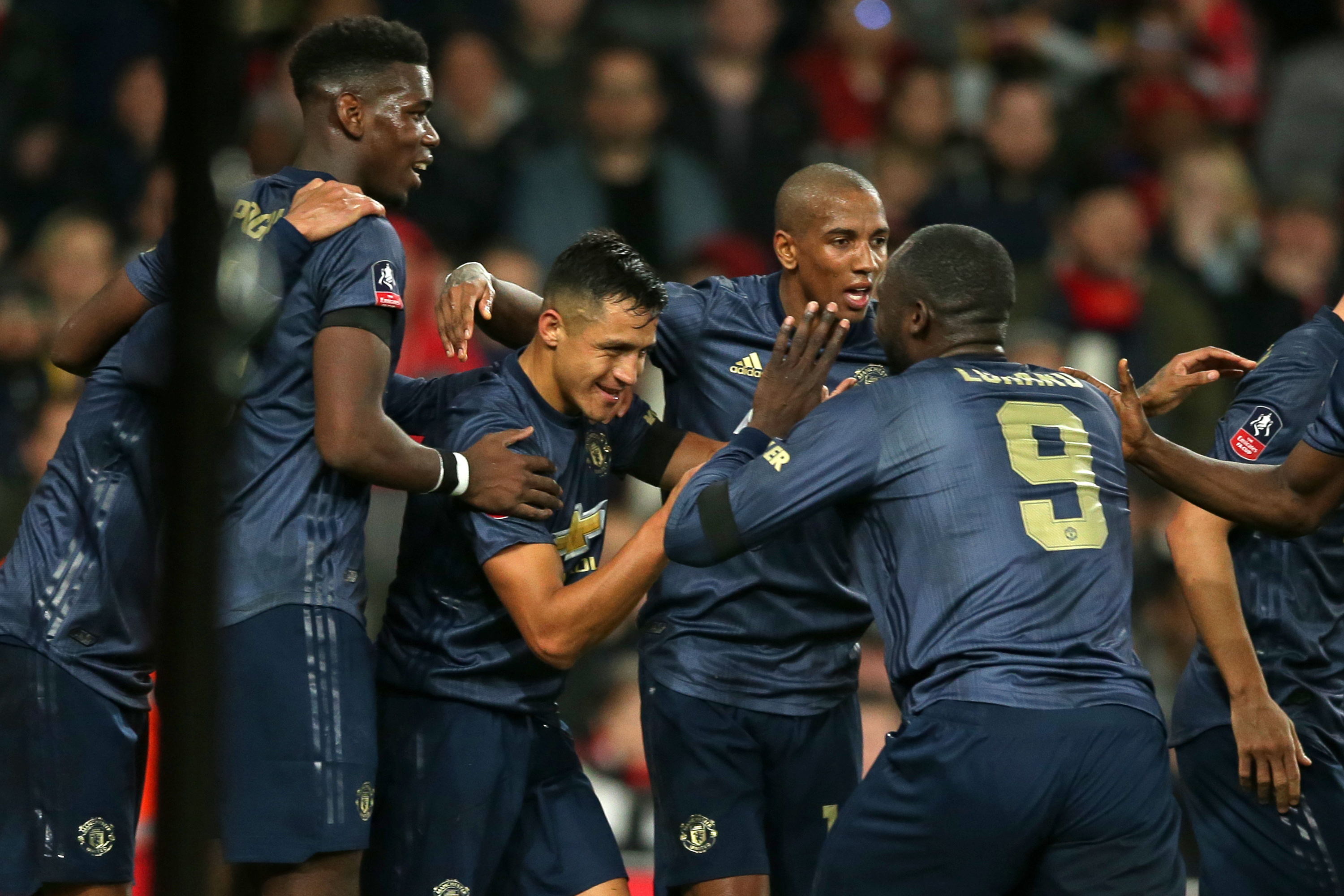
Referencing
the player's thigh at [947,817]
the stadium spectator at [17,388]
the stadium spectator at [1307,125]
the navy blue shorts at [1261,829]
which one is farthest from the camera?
the stadium spectator at [1307,125]

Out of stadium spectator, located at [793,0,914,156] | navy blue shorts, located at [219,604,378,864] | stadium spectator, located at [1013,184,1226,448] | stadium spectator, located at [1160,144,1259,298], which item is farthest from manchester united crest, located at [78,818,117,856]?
stadium spectator, located at [1160,144,1259,298]

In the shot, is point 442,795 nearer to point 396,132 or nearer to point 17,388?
point 396,132

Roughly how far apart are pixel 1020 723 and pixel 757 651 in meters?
1.18

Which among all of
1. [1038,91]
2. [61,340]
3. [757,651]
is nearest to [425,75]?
[61,340]

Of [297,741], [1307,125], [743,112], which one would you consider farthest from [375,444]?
[1307,125]

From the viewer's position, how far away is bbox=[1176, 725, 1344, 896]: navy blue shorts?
3.89 metres

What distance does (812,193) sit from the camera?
4582mm

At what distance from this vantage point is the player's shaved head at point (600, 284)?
3906mm

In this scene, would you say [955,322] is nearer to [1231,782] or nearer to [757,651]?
[757,651]

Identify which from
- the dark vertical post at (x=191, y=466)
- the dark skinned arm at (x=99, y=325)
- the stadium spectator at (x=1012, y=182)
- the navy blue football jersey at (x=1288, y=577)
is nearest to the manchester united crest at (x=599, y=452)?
the dark skinned arm at (x=99, y=325)

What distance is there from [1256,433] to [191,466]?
332 cm

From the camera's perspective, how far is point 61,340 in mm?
3975

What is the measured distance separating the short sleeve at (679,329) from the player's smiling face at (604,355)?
0.56 metres

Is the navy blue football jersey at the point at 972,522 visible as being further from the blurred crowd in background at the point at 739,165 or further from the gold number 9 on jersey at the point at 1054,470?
the blurred crowd in background at the point at 739,165
